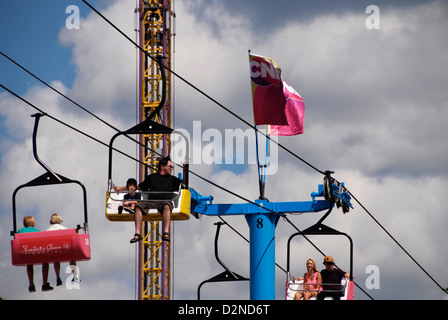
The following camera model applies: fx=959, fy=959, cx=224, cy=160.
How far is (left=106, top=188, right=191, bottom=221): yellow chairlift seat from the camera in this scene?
15.2m

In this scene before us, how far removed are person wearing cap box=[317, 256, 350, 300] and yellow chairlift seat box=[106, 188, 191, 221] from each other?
2568 millimetres

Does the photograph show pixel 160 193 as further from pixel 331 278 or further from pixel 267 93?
pixel 267 93

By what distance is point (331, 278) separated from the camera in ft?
52.9

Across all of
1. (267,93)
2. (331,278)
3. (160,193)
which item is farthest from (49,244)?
(267,93)

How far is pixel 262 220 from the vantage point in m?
20.6

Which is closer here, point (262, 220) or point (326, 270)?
point (326, 270)

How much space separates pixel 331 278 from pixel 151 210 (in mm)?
3282

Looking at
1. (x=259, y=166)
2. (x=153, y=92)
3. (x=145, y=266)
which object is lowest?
(x=145, y=266)

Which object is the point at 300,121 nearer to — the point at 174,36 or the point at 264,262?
→ the point at 264,262

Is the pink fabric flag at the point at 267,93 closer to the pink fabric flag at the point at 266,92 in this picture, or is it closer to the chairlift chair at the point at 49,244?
the pink fabric flag at the point at 266,92

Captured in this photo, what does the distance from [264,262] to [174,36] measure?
24408 millimetres

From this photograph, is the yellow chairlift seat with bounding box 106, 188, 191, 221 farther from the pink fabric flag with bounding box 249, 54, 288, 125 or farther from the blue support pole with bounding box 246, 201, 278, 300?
the pink fabric flag with bounding box 249, 54, 288, 125

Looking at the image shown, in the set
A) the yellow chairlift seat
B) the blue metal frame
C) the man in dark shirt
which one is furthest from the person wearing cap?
the blue metal frame
